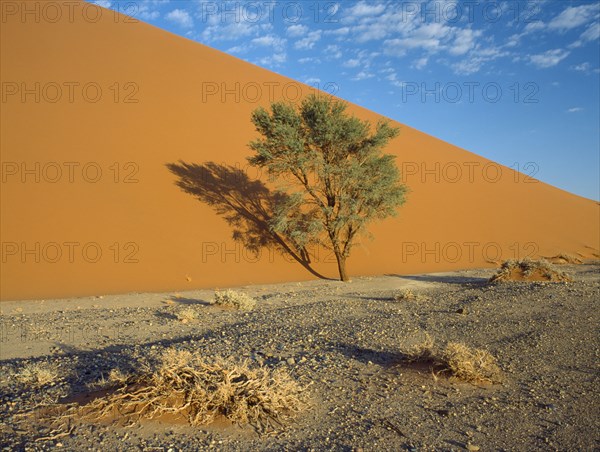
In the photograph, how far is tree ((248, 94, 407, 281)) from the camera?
15039mm

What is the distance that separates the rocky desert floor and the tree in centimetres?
569

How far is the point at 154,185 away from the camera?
19.8m

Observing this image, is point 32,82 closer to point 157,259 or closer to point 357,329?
point 157,259

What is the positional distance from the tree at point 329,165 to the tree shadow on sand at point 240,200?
2.32m

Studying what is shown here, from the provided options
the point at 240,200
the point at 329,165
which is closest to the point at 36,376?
the point at 329,165

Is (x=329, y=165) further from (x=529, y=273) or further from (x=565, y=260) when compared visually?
(x=565, y=260)

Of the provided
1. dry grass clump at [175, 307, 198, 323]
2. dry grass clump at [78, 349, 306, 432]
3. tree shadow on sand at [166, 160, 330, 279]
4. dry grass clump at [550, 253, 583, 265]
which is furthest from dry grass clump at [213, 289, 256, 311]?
dry grass clump at [550, 253, 583, 265]

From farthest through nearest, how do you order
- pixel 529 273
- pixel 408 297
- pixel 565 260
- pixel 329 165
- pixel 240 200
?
pixel 565 260 < pixel 240 200 < pixel 329 165 < pixel 529 273 < pixel 408 297

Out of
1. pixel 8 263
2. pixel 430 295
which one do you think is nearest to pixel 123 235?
pixel 8 263

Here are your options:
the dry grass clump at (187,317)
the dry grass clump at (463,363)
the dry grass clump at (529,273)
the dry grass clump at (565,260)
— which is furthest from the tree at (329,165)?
the dry grass clump at (463,363)

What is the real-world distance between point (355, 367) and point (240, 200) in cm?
1580

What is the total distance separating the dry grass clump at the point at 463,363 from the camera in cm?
456

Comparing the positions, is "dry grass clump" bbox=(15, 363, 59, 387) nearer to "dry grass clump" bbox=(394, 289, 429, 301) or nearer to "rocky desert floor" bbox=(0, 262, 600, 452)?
"rocky desert floor" bbox=(0, 262, 600, 452)

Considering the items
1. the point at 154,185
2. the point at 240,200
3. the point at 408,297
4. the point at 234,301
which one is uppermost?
the point at 154,185
